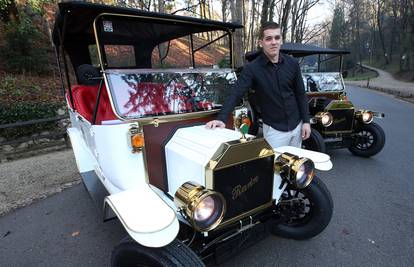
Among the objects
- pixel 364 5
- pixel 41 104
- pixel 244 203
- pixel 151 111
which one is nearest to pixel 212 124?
pixel 151 111

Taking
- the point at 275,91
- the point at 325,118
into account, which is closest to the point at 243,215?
the point at 275,91

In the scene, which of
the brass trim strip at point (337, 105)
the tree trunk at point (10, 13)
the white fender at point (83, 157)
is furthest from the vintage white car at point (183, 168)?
the tree trunk at point (10, 13)

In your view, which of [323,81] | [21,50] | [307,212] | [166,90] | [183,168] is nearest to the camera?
[183,168]

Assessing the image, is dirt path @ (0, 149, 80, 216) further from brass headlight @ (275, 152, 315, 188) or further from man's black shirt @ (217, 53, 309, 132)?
brass headlight @ (275, 152, 315, 188)

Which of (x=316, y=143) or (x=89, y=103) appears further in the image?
(x=316, y=143)

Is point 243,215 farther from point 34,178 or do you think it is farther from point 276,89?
point 34,178

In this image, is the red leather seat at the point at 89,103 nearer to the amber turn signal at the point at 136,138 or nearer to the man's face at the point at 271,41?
the amber turn signal at the point at 136,138

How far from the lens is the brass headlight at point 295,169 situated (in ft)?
7.58

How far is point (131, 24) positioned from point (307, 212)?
9.37 feet

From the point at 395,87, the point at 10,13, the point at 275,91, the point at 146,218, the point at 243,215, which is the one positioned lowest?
the point at 395,87

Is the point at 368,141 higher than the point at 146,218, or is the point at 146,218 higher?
the point at 146,218

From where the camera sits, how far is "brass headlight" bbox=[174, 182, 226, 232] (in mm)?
1739

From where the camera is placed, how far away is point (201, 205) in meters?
1.80

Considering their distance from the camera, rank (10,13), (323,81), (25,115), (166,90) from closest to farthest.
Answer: (166,90), (25,115), (323,81), (10,13)
